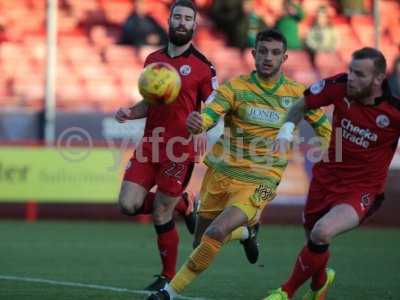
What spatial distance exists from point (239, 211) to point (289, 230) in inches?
302

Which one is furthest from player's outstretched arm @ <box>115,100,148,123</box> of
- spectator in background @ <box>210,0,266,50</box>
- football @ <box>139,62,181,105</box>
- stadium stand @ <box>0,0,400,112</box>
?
spectator in background @ <box>210,0,266,50</box>

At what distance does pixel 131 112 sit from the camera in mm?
9086

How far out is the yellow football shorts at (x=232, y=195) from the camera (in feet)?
27.7

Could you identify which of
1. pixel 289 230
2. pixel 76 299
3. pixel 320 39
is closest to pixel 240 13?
pixel 320 39

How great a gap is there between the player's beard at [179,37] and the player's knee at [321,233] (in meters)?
2.33

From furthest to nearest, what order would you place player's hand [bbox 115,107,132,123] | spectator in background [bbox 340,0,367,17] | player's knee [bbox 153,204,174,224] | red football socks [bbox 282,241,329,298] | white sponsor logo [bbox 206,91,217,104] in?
spectator in background [bbox 340,0,367,17] → player's knee [bbox 153,204,174,224] → player's hand [bbox 115,107,132,123] → white sponsor logo [bbox 206,91,217,104] → red football socks [bbox 282,241,329,298]

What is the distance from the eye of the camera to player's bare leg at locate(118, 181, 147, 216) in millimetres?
9109

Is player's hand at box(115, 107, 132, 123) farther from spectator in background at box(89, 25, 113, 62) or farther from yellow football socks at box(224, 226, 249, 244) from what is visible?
spectator in background at box(89, 25, 113, 62)

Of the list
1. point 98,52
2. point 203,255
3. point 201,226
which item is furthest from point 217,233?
point 98,52

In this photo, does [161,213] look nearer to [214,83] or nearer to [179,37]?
[214,83]

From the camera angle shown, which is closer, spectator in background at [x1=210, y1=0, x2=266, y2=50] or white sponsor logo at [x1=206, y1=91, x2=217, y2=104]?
white sponsor logo at [x1=206, y1=91, x2=217, y2=104]

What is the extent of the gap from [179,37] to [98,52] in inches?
430

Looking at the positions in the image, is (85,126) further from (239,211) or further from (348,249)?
(239,211)

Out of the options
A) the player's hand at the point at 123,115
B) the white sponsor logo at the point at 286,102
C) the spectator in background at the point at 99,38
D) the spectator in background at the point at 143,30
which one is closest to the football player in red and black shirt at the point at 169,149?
the player's hand at the point at 123,115
